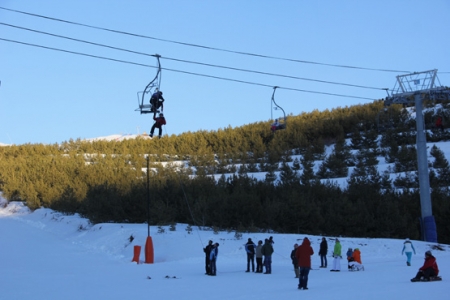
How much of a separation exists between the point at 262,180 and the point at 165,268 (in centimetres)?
3095

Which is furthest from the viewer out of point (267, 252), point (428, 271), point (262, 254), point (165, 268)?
point (165, 268)

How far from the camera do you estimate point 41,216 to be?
45781 millimetres

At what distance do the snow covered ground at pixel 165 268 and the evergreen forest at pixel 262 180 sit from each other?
9.87 ft

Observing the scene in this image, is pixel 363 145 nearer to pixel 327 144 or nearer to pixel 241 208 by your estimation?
pixel 327 144

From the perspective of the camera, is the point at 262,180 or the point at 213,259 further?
the point at 262,180

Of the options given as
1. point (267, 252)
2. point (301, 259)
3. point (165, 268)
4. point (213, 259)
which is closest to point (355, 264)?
point (267, 252)

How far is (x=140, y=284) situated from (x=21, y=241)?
67.4 ft

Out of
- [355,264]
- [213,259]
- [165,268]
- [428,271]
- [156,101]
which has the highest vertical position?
[156,101]

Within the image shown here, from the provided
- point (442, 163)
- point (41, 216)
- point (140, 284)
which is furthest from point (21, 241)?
point (442, 163)

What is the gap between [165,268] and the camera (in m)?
24.0

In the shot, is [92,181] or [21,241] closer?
[21,241]

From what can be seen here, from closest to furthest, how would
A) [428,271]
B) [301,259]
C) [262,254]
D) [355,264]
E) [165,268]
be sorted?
[301,259]
[428,271]
[262,254]
[355,264]
[165,268]

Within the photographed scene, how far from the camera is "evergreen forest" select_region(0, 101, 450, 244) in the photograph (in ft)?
121

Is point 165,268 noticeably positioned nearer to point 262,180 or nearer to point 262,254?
point 262,254
